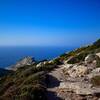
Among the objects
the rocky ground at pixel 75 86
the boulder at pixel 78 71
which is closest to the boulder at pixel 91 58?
the boulder at pixel 78 71

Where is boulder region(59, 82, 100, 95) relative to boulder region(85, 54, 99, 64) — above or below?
below

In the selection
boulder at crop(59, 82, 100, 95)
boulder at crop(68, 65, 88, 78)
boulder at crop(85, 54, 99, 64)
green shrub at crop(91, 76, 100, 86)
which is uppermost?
boulder at crop(85, 54, 99, 64)

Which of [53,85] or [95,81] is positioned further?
[53,85]

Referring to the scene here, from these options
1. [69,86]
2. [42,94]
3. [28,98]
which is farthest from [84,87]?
[28,98]

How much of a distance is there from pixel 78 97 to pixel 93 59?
46.0 feet

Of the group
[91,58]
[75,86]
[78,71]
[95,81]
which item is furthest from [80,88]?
[91,58]

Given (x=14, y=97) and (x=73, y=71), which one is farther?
(x=73, y=71)

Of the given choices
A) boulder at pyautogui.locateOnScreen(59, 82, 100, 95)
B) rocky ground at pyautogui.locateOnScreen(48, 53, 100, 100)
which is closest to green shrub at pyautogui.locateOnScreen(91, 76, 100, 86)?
rocky ground at pyautogui.locateOnScreen(48, 53, 100, 100)

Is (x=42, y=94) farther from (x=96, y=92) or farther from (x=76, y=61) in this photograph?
(x=76, y=61)

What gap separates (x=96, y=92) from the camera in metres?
17.9

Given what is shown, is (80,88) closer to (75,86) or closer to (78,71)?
(75,86)

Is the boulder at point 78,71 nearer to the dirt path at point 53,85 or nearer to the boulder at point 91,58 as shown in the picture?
the dirt path at point 53,85

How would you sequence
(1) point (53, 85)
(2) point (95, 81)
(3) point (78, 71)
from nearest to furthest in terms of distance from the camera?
(2) point (95, 81), (1) point (53, 85), (3) point (78, 71)

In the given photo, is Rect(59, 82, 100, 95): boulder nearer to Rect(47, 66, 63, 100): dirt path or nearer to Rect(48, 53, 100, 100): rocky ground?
Rect(48, 53, 100, 100): rocky ground
